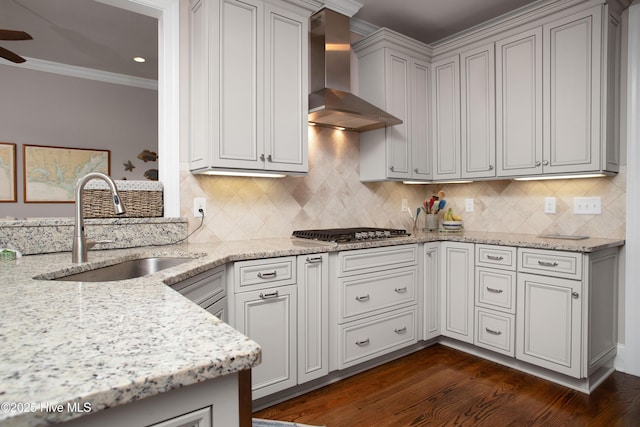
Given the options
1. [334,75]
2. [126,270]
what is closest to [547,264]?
[334,75]

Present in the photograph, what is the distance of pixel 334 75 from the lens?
9.24ft

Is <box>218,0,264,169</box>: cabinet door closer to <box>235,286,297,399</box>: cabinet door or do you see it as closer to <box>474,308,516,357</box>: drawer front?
<box>235,286,297,399</box>: cabinet door

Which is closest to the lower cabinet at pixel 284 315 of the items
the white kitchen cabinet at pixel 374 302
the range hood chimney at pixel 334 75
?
the white kitchen cabinet at pixel 374 302

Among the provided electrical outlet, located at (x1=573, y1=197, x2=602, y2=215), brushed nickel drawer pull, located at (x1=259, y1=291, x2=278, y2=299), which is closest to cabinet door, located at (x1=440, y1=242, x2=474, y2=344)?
electrical outlet, located at (x1=573, y1=197, x2=602, y2=215)

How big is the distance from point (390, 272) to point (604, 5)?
2161 millimetres

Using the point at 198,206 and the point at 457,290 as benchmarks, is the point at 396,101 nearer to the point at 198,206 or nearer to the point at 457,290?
the point at 457,290

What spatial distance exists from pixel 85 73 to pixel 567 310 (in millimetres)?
5270

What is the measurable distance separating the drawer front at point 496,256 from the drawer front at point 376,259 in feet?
1.48

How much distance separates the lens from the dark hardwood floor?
6.41ft

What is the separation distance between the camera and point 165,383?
20.5 inches

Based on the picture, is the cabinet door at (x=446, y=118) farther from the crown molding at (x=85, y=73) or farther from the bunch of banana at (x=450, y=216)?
the crown molding at (x=85, y=73)

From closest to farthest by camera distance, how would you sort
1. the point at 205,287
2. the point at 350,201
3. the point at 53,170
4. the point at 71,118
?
the point at 205,287 → the point at 350,201 → the point at 53,170 → the point at 71,118

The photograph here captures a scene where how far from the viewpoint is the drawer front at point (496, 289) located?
2.52 metres

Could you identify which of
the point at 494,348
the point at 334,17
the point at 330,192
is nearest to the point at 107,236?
the point at 330,192
